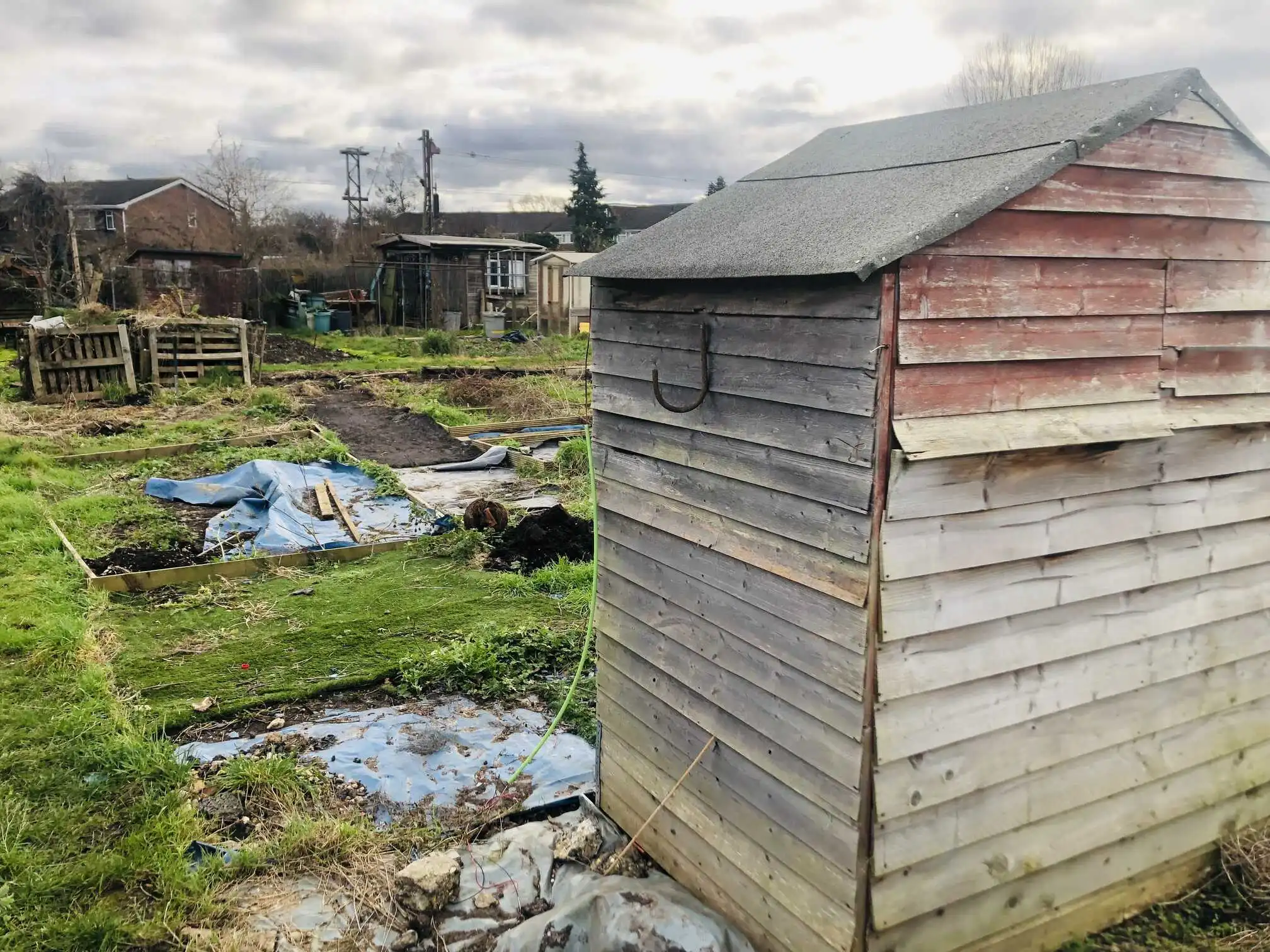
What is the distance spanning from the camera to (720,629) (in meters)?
3.88

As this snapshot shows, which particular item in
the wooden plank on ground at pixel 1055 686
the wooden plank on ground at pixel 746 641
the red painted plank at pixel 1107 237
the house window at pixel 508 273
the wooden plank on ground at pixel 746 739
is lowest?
the wooden plank on ground at pixel 746 739

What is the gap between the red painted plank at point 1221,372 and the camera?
12.2 ft

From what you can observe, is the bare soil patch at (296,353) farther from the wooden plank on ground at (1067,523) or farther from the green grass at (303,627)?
the wooden plank on ground at (1067,523)

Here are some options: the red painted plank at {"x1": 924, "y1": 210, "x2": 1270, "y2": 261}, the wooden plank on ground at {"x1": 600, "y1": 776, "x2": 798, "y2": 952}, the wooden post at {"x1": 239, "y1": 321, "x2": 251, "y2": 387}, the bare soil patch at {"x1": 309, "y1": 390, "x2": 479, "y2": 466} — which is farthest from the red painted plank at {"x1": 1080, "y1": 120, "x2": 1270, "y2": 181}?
the wooden post at {"x1": 239, "y1": 321, "x2": 251, "y2": 387}

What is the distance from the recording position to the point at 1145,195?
135 inches

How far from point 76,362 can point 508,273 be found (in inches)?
814

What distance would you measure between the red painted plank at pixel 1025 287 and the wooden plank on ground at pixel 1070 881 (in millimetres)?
2290

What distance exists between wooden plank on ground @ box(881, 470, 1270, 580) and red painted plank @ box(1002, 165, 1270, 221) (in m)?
1.08

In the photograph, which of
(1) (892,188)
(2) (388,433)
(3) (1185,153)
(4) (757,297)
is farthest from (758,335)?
(2) (388,433)

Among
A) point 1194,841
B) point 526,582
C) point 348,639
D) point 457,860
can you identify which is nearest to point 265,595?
point 348,639

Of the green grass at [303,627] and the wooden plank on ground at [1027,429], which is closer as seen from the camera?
the wooden plank on ground at [1027,429]

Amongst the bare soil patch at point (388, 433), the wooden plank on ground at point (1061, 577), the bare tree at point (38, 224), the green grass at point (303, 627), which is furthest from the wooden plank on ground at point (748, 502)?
the bare tree at point (38, 224)

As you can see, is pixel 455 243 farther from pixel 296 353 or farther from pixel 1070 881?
pixel 1070 881

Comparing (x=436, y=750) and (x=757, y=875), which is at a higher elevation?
(x=757, y=875)
